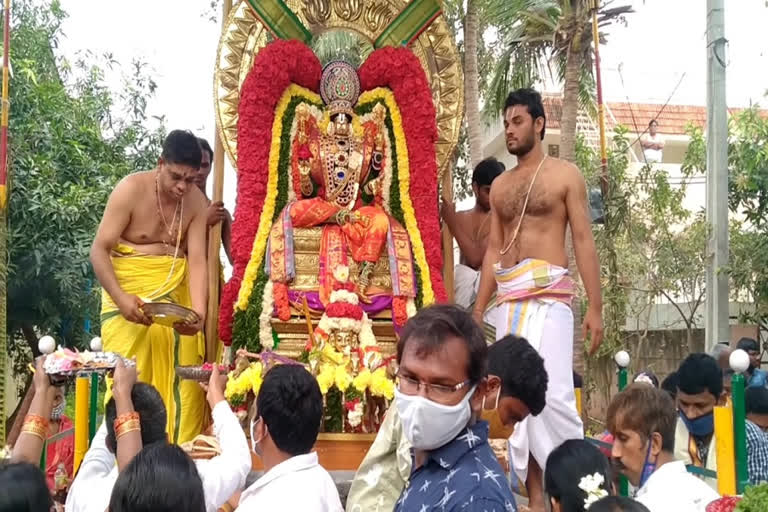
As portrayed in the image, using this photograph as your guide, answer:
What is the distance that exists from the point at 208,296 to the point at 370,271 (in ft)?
4.53

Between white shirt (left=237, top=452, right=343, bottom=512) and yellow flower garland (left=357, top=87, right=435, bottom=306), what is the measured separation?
Answer: 4.10m

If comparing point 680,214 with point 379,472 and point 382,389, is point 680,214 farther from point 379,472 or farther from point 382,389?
point 379,472

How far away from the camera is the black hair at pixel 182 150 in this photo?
258 inches

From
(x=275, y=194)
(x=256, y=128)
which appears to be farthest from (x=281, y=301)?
(x=256, y=128)

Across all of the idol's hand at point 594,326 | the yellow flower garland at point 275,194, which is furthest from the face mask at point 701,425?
the yellow flower garland at point 275,194

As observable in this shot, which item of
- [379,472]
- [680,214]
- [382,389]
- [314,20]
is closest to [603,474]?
[379,472]

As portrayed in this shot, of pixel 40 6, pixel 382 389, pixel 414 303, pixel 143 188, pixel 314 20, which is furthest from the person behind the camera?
pixel 40 6

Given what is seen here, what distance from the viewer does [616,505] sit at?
2527 millimetres

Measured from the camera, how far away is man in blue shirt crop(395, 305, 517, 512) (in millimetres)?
2418

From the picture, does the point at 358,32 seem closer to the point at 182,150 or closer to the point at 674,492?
the point at 182,150

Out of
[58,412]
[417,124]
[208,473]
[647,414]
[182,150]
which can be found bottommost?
[58,412]

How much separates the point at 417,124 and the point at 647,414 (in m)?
4.39

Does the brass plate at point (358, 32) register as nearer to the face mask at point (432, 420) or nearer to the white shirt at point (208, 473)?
the white shirt at point (208, 473)

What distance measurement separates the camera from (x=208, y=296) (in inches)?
291
